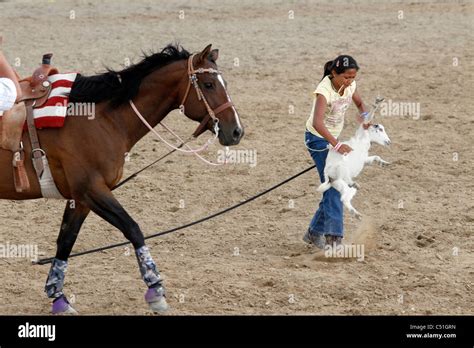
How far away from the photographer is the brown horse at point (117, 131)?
7105 mm

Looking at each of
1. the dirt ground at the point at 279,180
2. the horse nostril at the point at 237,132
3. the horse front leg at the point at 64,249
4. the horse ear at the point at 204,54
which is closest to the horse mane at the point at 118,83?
the horse ear at the point at 204,54

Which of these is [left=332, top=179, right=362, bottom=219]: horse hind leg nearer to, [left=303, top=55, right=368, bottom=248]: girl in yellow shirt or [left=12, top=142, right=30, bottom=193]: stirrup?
[left=303, top=55, right=368, bottom=248]: girl in yellow shirt

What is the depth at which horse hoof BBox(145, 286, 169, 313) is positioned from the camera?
7.16 m

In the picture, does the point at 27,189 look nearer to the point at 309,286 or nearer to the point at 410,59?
the point at 309,286

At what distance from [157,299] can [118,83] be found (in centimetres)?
172

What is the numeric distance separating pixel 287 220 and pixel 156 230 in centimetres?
135

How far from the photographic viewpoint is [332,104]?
8.41 m

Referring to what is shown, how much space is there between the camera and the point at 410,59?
1524 centimetres

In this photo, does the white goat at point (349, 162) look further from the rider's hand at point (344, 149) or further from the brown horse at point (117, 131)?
the brown horse at point (117, 131)

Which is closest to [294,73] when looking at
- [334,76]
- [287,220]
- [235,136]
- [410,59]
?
[410,59]

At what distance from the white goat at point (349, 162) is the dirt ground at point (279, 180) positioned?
0.75 m

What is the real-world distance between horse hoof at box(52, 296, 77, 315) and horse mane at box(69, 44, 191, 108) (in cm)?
159

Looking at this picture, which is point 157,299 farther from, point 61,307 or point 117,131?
point 117,131
